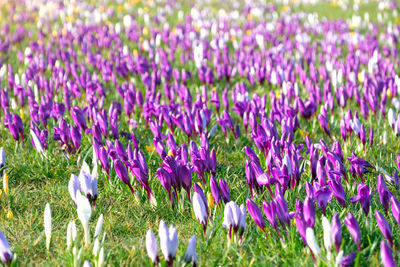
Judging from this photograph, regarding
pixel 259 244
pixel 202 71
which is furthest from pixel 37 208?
pixel 202 71

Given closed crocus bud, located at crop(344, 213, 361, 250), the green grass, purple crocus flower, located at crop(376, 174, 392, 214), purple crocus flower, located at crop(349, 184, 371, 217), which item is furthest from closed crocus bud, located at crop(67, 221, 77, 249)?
purple crocus flower, located at crop(376, 174, 392, 214)

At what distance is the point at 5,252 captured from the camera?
2.91 meters

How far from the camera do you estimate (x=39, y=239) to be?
332 centimetres

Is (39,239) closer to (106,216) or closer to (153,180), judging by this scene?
(106,216)

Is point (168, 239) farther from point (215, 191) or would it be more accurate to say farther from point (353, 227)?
point (353, 227)

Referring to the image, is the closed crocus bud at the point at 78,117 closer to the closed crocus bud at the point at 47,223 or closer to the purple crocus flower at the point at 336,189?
the closed crocus bud at the point at 47,223

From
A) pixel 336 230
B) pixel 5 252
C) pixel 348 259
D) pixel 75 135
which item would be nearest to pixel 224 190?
pixel 336 230

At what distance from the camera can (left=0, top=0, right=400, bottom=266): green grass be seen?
309 centimetres

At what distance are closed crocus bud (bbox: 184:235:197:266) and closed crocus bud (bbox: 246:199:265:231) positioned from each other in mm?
431

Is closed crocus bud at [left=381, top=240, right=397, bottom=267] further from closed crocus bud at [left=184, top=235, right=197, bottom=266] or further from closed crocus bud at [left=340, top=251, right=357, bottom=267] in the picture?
closed crocus bud at [left=184, top=235, right=197, bottom=266]

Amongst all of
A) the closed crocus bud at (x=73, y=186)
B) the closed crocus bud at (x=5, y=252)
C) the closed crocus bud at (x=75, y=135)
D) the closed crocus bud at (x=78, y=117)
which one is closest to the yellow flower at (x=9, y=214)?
the closed crocus bud at (x=73, y=186)

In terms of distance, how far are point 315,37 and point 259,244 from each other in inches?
353

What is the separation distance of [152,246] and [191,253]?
9.3 inches

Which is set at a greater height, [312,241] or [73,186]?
[73,186]
